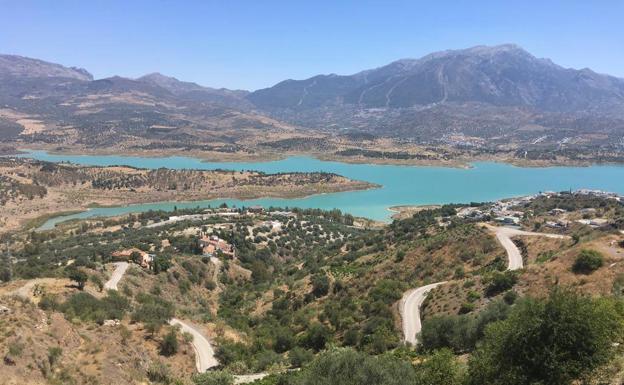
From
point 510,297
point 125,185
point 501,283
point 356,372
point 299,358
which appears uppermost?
point 356,372

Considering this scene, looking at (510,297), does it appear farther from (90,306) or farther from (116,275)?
(116,275)

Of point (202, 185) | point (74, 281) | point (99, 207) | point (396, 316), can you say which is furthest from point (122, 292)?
point (202, 185)

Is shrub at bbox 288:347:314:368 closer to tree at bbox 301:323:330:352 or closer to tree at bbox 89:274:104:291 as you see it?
tree at bbox 301:323:330:352

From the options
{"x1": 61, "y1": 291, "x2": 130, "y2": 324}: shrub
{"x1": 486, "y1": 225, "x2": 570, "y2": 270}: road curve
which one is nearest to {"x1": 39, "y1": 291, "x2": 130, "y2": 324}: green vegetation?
{"x1": 61, "y1": 291, "x2": 130, "y2": 324}: shrub

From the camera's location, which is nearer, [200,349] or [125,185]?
[200,349]

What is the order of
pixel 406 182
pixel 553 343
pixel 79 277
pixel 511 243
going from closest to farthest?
pixel 553 343
pixel 79 277
pixel 511 243
pixel 406 182

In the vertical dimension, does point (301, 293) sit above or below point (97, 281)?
below

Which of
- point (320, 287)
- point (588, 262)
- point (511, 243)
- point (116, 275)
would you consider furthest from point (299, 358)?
point (511, 243)

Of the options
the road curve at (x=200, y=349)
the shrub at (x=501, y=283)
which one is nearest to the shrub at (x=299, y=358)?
the road curve at (x=200, y=349)
